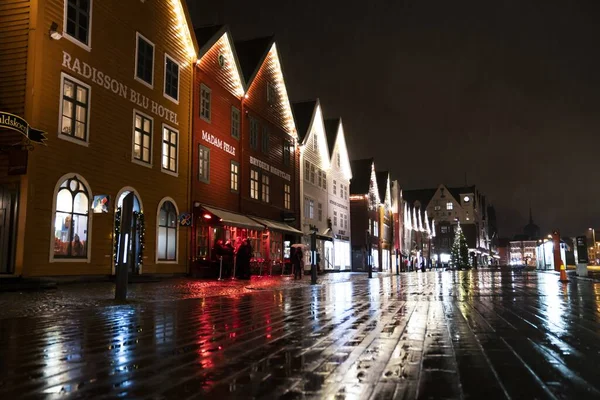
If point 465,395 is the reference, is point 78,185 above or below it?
above

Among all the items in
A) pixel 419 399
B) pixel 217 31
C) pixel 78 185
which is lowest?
pixel 419 399

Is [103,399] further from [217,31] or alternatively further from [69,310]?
[217,31]

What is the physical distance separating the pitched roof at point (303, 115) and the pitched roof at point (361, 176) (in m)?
15.5

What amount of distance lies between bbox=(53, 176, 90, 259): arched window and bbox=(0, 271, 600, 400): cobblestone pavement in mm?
8258

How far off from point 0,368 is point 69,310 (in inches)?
217

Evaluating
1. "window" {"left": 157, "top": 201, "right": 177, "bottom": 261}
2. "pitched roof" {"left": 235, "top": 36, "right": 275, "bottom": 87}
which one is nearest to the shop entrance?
"window" {"left": 157, "top": 201, "right": 177, "bottom": 261}

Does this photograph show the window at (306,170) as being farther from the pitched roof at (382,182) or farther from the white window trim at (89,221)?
the pitched roof at (382,182)

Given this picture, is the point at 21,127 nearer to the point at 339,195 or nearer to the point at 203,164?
the point at 203,164

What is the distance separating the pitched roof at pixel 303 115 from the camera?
41.4 meters

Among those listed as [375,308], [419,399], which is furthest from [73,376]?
[375,308]

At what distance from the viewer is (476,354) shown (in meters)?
5.16

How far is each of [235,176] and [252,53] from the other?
915cm

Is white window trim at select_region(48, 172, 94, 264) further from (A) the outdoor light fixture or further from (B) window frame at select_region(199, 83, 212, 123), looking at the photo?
(B) window frame at select_region(199, 83, 212, 123)

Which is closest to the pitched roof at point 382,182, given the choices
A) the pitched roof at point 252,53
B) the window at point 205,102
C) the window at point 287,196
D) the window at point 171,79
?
the window at point 287,196
